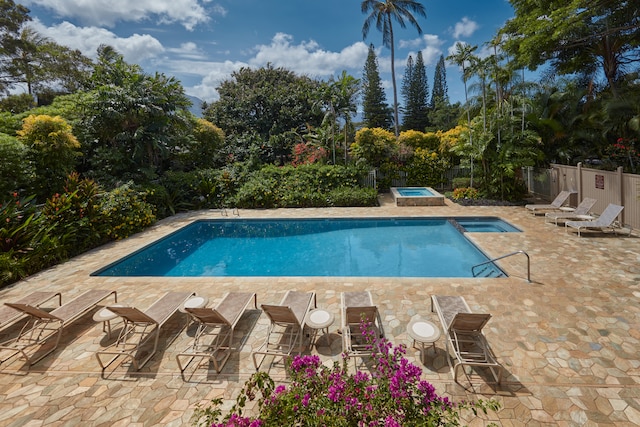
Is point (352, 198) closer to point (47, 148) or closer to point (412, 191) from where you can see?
point (412, 191)

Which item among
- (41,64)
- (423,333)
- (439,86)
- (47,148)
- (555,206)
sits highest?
(439,86)

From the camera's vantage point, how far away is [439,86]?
151 ft

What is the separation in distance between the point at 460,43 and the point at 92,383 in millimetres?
16812

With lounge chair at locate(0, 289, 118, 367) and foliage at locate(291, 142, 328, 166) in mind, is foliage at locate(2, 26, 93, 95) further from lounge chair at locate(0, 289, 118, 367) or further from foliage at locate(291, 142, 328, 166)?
lounge chair at locate(0, 289, 118, 367)

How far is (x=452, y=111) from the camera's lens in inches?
1594

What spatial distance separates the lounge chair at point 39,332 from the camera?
4.36 meters

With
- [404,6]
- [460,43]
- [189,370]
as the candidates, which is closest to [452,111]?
[404,6]

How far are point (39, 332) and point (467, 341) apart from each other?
678 centimetres

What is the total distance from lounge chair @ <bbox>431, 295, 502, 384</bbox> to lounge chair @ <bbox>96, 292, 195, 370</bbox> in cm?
417

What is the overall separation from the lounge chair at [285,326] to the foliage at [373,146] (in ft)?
43.9

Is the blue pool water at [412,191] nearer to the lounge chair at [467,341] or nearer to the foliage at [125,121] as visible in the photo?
the lounge chair at [467,341]

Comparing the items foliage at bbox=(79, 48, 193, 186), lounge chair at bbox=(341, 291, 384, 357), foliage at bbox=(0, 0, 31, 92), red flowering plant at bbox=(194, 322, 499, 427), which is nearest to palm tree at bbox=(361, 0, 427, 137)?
foliage at bbox=(79, 48, 193, 186)

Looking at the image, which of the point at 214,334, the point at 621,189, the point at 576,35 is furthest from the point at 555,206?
the point at 214,334

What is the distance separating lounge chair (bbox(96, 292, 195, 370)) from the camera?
163 inches
